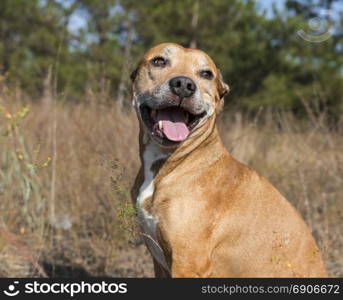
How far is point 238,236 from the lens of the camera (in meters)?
2.85

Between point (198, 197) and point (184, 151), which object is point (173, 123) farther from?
point (198, 197)

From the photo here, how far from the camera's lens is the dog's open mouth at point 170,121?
9.73 feet

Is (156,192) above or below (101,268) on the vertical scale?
above

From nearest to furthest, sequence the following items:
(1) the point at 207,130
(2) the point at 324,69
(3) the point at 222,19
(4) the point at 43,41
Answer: (1) the point at 207,130
(2) the point at 324,69
(3) the point at 222,19
(4) the point at 43,41

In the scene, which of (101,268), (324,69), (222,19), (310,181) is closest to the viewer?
(101,268)

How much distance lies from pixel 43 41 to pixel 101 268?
15.0 m

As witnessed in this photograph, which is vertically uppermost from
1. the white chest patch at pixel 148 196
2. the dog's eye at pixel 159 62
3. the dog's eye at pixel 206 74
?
the dog's eye at pixel 159 62

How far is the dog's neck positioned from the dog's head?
0.23 feet

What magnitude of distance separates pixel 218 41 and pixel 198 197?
13.9 meters

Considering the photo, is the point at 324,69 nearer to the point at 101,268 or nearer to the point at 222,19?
the point at 222,19

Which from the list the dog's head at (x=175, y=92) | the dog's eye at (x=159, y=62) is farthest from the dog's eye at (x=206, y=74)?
the dog's eye at (x=159, y=62)

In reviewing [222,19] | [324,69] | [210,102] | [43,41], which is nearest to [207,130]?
[210,102]

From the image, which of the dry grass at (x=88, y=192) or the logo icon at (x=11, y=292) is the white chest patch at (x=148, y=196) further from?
the dry grass at (x=88, y=192)

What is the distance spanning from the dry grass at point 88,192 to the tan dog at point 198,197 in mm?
1170
